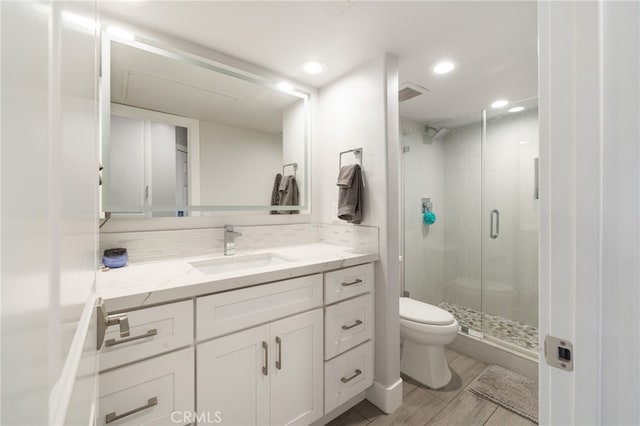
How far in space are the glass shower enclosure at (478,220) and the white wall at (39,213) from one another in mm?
2606

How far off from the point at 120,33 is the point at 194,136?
0.57 meters

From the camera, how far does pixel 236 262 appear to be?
5.11 feet

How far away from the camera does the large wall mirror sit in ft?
4.30

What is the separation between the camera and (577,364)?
0.45 m

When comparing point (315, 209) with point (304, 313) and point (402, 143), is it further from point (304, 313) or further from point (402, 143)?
point (402, 143)

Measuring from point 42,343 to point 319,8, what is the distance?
1.51 metres

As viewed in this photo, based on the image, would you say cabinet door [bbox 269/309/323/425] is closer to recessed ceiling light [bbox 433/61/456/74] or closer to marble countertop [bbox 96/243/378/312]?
marble countertop [bbox 96/243/378/312]

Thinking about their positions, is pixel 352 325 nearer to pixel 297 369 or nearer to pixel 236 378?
pixel 297 369

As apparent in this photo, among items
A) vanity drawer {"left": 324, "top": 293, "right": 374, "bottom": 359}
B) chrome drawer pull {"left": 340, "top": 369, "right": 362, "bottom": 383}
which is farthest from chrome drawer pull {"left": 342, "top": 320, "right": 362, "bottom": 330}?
chrome drawer pull {"left": 340, "top": 369, "right": 362, "bottom": 383}

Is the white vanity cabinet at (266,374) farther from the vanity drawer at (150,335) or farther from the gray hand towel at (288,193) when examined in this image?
the gray hand towel at (288,193)

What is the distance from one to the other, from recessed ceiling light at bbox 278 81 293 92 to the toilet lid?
5.96 feet

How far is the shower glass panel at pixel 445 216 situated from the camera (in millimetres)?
2693

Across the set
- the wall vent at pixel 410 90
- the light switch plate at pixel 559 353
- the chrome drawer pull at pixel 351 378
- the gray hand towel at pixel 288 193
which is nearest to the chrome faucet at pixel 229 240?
the gray hand towel at pixel 288 193

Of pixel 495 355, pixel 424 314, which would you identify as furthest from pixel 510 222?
pixel 424 314
